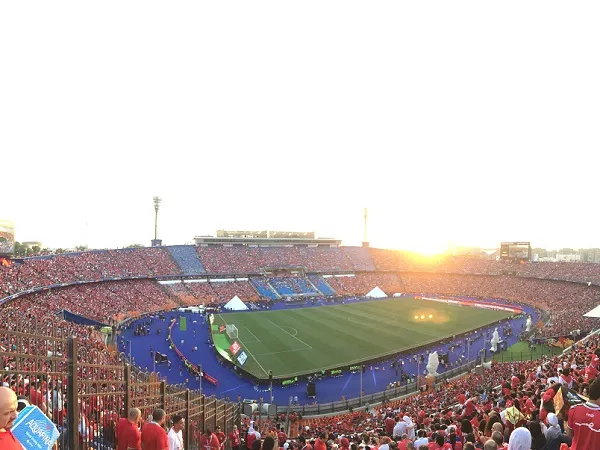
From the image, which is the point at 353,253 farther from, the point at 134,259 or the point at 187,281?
the point at 134,259

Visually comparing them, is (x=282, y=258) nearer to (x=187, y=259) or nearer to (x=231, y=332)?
(x=187, y=259)

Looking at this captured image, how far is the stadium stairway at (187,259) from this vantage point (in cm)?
6656

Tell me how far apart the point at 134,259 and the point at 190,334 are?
2799 cm

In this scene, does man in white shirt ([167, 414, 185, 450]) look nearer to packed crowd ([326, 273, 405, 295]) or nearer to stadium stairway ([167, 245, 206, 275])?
stadium stairway ([167, 245, 206, 275])

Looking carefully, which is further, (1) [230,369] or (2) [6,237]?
(2) [6,237]

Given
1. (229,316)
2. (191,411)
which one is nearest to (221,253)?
(229,316)

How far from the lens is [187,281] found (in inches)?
2512

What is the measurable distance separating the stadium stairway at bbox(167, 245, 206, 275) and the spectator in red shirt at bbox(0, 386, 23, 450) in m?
64.3

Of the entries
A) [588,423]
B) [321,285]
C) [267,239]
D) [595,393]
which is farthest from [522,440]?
[267,239]

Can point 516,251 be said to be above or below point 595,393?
below

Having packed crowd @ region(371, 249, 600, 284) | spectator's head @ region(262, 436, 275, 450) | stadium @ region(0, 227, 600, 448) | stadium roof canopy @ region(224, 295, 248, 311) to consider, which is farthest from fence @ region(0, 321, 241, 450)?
packed crowd @ region(371, 249, 600, 284)

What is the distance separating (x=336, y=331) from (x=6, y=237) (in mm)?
35905

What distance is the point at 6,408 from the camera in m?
3.15

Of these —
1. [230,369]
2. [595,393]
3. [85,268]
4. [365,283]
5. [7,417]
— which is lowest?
[230,369]
